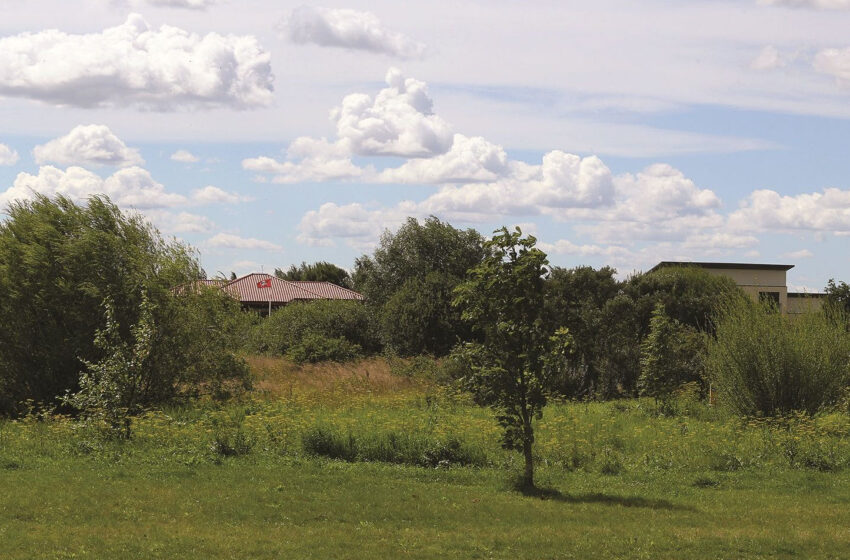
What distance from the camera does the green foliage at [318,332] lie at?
43.3 metres

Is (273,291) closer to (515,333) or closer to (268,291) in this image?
(268,291)

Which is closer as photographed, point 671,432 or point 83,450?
point 83,450

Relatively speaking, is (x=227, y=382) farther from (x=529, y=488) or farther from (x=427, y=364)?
(x=529, y=488)

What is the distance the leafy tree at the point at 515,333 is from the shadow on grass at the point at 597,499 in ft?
0.97

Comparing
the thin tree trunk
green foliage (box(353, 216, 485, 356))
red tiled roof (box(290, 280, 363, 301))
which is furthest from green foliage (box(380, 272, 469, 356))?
red tiled roof (box(290, 280, 363, 301))

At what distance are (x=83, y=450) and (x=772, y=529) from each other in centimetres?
1226

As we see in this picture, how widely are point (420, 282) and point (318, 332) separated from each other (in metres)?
6.38

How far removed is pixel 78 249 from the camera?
2548cm

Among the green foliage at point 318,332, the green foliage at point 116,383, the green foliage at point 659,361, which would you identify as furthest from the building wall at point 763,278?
the green foliage at point 116,383

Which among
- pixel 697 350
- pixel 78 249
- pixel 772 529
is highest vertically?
pixel 78 249

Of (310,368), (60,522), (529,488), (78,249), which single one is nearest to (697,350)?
(310,368)

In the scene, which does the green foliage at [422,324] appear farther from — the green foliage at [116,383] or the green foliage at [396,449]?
the green foliage at [396,449]

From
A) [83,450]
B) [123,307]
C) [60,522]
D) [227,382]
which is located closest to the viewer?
[60,522]

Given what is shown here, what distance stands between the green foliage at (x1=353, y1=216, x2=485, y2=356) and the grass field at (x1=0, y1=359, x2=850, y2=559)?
2304cm
